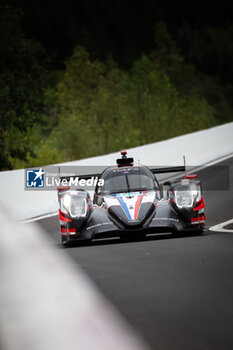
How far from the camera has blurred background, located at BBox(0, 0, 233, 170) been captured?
36969 mm

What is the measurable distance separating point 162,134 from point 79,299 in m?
65.6

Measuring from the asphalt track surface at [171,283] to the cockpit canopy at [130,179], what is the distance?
3.06 ft

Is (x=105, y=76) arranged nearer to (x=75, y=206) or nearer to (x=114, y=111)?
(x=114, y=111)

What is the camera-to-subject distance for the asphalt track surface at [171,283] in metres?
5.68

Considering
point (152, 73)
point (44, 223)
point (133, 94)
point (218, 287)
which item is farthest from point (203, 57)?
point (218, 287)

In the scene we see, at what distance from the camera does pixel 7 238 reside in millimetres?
2699

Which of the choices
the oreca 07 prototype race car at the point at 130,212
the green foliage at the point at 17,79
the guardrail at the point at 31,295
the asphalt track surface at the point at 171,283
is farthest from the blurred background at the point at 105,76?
the guardrail at the point at 31,295

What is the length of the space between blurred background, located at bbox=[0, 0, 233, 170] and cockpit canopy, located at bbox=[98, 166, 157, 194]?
22.0m

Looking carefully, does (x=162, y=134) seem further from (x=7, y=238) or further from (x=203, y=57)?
(x=7, y=238)

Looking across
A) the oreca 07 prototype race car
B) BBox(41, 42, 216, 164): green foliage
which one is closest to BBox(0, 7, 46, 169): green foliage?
BBox(41, 42, 216, 164): green foliage

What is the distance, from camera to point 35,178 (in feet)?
56.7

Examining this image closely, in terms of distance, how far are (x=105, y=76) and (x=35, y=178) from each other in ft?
258

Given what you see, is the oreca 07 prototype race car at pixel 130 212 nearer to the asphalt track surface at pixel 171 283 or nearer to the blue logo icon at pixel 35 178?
the asphalt track surface at pixel 171 283

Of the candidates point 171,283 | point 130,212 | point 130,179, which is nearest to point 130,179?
point 130,179
